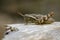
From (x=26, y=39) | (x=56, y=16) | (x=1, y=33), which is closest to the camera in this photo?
(x=26, y=39)

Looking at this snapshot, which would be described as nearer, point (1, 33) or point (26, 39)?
point (26, 39)

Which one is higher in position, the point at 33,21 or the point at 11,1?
the point at 11,1

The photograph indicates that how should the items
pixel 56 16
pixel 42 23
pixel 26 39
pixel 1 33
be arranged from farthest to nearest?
pixel 56 16
pixel 42 23
pixel 1 33
pixel 26 39

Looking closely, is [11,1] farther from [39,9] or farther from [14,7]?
[39,9]

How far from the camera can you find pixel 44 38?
0.97 m

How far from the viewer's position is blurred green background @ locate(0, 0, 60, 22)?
1.89 meters

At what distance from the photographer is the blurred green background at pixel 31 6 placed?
1892mm

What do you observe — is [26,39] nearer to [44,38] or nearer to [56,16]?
[44,38]

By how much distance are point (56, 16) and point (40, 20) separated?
472mm

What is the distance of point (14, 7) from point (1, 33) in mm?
856

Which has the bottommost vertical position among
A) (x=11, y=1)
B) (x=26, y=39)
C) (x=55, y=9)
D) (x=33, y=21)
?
(x=26, y=39)

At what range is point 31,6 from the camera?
1.94 m

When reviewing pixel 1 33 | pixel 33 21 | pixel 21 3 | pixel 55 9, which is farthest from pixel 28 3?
pixel 1 33

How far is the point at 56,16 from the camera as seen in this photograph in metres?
1.86
